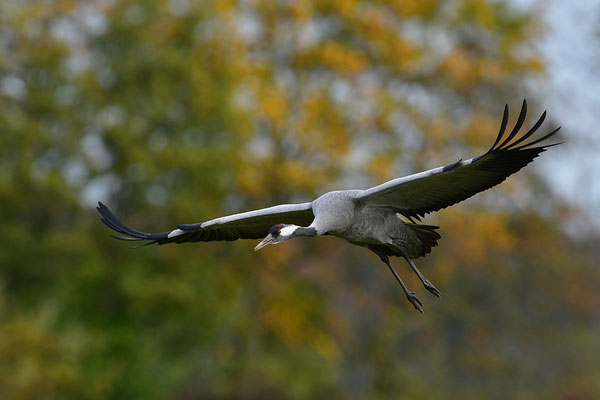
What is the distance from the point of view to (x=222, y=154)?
78.6ft

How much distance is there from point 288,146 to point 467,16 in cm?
677

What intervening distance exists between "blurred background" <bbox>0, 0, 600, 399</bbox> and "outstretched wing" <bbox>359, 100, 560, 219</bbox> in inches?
596

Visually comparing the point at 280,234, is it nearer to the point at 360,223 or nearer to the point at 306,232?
the point at 306,232

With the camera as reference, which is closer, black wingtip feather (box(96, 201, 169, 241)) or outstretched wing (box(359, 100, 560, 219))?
outstretched wing (box(359, 100, 560, 219))

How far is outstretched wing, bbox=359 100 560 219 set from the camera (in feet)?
21.5

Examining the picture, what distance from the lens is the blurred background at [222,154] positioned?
935 inches

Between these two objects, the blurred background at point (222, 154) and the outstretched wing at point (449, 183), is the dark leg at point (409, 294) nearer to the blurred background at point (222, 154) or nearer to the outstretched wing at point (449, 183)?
the outstretched wing at point (449, 183)

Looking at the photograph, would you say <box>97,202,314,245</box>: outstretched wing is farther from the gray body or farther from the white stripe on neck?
the gray body

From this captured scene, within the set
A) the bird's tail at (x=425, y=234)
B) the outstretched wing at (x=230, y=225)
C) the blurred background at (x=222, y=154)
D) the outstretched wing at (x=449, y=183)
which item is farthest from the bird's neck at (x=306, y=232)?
the blurred background at (x=222, y=154)

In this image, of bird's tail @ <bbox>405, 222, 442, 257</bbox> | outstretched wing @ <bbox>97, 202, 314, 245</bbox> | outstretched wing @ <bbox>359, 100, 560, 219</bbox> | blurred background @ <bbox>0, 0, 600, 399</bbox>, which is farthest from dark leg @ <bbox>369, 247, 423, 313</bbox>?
blurred background @ <bbox>0, 0, 600, 399</bbox>

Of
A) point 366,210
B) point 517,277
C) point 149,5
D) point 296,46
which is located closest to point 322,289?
point 517,277

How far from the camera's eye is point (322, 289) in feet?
102

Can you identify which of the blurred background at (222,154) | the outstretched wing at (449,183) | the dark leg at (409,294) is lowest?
the dark leg at (409,294)

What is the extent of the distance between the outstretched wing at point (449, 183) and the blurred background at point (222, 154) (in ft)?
49.7
